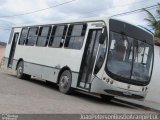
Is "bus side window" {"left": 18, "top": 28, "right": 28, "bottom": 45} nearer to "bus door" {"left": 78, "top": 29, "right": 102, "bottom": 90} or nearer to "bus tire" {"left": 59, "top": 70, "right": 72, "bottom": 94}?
"bus tire" {"left": 59, "top": 70, "right": 72, "bottom": 94}

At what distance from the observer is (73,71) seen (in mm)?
18391

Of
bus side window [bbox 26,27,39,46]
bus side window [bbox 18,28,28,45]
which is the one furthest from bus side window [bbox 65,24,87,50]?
bus side window [bbox 18,28,28,45]

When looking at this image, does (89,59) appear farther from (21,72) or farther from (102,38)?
(21,72)

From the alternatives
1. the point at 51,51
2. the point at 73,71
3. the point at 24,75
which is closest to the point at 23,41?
the point at 24,75

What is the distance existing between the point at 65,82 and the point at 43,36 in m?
4.38

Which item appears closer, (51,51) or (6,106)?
(6,106)

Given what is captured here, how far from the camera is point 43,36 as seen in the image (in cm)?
2259


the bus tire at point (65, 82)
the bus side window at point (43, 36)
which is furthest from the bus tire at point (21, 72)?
the bus tire at point (65, 82)

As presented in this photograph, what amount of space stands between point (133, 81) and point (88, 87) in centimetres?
171

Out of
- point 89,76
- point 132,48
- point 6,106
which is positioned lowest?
point 6,106

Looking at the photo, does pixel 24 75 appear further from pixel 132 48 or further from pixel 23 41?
pixel 132 48

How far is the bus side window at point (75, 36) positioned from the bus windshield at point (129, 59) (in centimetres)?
193

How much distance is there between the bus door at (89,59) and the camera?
17266 millimetres

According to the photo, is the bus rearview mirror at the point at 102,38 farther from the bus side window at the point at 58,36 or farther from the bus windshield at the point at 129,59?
the bus side window at the point at 58,36
